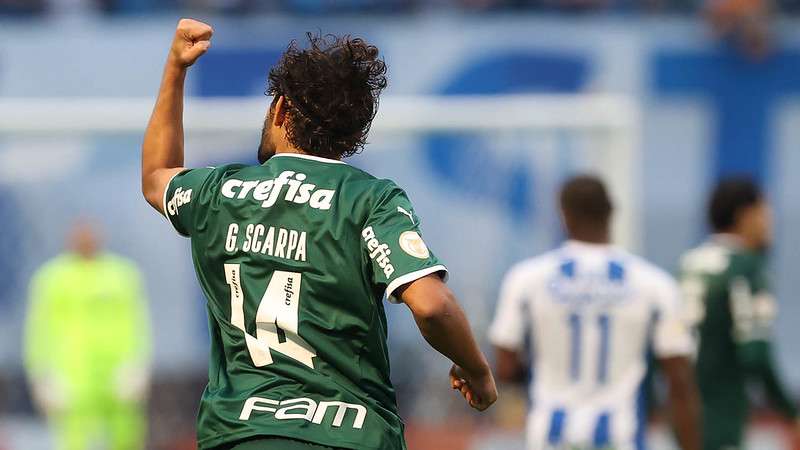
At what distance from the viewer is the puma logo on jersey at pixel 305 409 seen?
121 inches

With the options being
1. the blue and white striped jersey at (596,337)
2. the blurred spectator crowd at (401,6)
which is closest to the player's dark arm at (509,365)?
the blue and white striped jersey at (596,337)

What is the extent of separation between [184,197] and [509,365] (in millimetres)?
2444

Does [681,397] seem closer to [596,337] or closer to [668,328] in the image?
[668,328]

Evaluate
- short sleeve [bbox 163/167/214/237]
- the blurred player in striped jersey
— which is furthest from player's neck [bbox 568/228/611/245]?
short sleeve [bbox 163/167/214/237]

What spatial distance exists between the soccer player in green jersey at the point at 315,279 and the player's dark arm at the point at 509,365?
90.9 inches

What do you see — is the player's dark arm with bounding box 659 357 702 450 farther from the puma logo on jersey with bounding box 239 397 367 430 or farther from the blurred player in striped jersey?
the puma logo on jersey with bounding box 239 397 367 430

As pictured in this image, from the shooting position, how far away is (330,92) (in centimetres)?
315

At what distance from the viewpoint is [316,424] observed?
306 cm

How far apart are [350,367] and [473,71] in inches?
425

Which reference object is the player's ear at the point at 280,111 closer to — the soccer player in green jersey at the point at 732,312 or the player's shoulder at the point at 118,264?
the soccer player in green jersey at the point at 732,312

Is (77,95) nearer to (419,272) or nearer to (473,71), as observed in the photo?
(473,71)

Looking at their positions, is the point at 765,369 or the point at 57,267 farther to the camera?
the point at 57,267

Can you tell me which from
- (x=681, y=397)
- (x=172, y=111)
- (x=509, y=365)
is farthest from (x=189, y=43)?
(x=681, y=397)

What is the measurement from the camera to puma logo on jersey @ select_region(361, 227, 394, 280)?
3.01 metres
